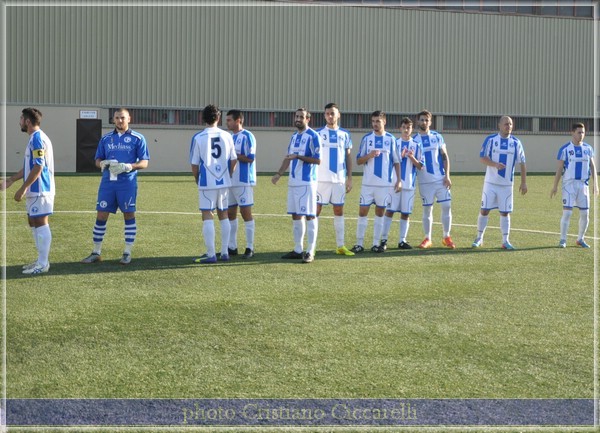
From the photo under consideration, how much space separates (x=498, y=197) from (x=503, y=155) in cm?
68

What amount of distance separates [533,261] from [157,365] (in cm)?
703

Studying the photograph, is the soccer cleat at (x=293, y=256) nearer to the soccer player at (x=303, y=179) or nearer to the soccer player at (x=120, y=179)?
the soccer player at (x=303, y=179)

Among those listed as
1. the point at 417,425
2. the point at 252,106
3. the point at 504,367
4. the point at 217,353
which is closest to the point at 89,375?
the point at 217,353

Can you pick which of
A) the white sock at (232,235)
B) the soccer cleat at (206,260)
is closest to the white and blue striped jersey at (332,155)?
the white sock at (232,235)

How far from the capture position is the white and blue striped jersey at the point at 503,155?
13352 millimetres

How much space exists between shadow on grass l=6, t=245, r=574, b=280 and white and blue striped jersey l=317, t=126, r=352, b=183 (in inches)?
44.7

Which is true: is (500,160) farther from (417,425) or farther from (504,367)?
(417,425)

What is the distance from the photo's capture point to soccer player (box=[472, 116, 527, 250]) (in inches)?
523

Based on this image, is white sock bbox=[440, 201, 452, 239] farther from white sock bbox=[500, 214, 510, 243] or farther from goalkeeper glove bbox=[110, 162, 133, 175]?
goalkeeper glove bbox=[110, 162, 133, 175]

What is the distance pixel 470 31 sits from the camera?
1706 inches

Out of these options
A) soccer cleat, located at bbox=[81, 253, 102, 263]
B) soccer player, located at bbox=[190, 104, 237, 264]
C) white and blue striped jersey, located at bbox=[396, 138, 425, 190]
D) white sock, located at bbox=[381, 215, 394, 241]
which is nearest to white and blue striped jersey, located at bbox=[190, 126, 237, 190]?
soccer player, located at bbox=[190, 104, 237, 264]

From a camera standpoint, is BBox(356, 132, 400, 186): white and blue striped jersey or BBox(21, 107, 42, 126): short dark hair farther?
BBox(356, 132, 400, 186): white and blue striped jersey

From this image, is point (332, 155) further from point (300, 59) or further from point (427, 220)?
point (300, 59)

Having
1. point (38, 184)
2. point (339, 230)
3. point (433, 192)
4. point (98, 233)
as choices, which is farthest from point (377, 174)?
point (38, 184)
